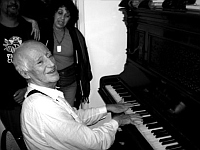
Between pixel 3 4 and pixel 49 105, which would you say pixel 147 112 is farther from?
pixel 3 4

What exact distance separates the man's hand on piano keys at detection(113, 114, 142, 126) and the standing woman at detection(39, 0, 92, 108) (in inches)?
49.3

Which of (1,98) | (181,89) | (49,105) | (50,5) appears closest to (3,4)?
(50,5)

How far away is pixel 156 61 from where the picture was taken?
2.10m

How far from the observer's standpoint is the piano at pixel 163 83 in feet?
4.95

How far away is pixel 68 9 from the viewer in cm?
275

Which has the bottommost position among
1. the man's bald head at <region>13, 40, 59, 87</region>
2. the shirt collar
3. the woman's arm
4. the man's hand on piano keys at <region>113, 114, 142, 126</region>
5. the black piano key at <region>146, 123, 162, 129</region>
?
the black piano key at <region>146, 123, 162, 129</region>

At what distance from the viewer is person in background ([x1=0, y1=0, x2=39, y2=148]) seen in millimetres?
2383

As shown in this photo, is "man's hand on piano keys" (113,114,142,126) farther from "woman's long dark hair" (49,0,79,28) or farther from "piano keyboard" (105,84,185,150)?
"woman's long dark hair" (49,0,79,28)

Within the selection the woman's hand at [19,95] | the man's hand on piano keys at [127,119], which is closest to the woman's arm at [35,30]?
the woman's hand at [19,95]

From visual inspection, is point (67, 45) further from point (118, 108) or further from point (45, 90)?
point (45, 90)

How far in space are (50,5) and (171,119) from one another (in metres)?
1.83

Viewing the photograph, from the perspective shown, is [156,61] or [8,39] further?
[8,39]

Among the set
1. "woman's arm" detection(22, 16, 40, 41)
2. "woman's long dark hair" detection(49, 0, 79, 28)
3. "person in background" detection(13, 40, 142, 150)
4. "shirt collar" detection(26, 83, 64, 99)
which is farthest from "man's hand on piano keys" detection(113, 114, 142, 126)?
"woman's long dark hair" detection(49, 0, 79, 28)

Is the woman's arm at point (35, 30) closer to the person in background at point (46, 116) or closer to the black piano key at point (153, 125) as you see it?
the person in background at point (46, 116)
